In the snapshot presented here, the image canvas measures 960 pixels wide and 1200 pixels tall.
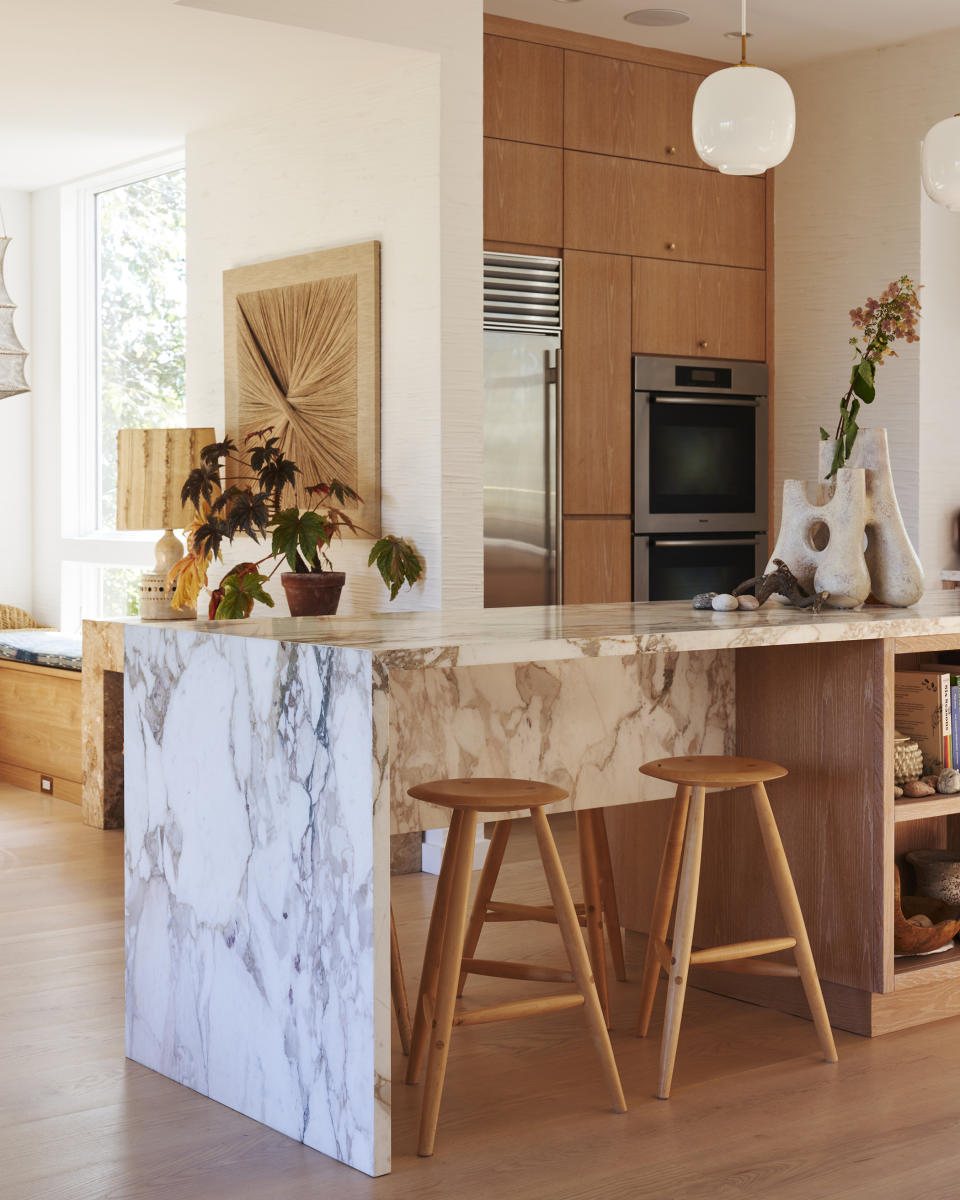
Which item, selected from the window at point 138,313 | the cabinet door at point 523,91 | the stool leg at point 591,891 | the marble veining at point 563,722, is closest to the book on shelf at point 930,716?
the marble veining at point 563,722

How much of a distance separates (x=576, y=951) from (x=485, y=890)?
1.93ft

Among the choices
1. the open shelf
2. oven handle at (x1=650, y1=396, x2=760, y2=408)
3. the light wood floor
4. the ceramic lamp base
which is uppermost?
oven handle at (x1=650, y1=396, x2=760, y2=408)

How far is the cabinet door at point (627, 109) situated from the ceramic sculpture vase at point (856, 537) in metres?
2.39

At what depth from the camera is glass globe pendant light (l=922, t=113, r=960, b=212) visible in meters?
3.28

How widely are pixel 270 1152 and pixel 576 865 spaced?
87.2 inches

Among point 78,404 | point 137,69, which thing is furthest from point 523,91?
point 78,404

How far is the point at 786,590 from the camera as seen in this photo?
340cm

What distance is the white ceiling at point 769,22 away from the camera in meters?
5.15

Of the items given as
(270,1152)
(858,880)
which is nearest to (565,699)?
(858,880)

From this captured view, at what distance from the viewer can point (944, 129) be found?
3.31 metres

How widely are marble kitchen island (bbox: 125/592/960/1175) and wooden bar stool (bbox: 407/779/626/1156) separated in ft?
0.41

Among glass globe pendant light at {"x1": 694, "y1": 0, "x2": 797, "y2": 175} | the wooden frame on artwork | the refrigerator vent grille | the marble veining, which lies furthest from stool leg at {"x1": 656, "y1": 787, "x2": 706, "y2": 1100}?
the refrigerator vent grille

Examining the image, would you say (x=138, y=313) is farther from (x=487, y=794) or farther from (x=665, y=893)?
(x=487, y=794)

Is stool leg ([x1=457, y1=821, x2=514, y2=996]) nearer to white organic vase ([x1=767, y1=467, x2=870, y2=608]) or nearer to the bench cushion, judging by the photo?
white organic vase ([x1=767, y1=467, x2=870, y2=608])
